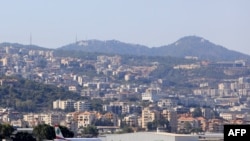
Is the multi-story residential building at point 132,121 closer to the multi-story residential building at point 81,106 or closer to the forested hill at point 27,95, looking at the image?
the multi-story residential building at point 81,106

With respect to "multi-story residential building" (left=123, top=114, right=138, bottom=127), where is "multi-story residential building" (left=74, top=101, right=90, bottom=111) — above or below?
above

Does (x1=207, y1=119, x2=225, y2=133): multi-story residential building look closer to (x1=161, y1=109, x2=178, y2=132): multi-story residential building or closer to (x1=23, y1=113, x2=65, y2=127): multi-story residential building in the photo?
(x1=161, y1=109, x2=178, y2=132): multi-story residential building

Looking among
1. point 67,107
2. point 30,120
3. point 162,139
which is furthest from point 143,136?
point 67,107

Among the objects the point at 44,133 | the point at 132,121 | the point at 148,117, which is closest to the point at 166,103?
the point at 132,121

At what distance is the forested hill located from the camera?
164 metres

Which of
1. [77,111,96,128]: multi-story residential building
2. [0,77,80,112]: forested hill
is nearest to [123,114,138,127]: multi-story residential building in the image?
[77,111,96,128]: multi-story residential building

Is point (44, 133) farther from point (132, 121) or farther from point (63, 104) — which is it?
point (63, 104)

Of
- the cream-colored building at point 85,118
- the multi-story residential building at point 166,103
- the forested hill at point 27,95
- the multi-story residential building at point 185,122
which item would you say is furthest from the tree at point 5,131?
the multi-story residential building at point 166,103

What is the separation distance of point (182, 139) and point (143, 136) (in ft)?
18.5

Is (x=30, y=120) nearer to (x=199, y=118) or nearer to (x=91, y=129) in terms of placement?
(x=199, y=118)

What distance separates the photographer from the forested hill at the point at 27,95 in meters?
164

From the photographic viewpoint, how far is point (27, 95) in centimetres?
16850

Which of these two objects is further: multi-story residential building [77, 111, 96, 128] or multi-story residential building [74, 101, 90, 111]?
multi-story residential building [74, 101, 90, 111]

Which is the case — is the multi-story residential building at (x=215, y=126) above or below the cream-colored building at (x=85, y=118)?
below
